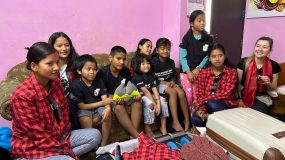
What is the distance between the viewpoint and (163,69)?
9.37 feet

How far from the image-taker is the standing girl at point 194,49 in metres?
2.85

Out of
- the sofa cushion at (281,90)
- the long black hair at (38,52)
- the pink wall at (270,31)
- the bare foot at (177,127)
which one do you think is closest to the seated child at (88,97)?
the long black hair at (38,52)

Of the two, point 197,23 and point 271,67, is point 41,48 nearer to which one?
point 197,23

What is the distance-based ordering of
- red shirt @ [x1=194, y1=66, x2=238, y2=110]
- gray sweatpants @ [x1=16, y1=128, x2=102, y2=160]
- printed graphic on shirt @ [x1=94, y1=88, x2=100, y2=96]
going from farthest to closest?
red shirt @ [x1=194, y1=66, x2=238, y2=110]
printed graphic on shirt @ [x1=94, y1=88, x2=100, y2=96]
gray sweatpants @ [x1=16, y1=128, x2=102, y2=160]

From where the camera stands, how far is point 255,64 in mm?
2590

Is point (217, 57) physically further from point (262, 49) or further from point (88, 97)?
point (88, 97)

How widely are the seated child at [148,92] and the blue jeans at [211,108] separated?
0.99ft

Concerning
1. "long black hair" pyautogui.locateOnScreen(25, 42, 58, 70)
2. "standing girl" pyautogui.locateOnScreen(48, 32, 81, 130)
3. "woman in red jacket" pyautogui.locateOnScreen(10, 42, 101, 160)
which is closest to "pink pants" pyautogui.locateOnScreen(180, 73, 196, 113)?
"standing girl" pyautogui.locateOnScreen(48, 32, 81, 130)

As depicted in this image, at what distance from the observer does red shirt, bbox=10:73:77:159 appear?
5.21 feet

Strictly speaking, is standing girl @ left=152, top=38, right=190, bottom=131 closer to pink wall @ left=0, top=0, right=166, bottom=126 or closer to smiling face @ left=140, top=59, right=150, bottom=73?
smiling face @ left=140, top=59, right=150, bottom=73

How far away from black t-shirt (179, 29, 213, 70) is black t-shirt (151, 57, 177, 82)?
238 millimetres

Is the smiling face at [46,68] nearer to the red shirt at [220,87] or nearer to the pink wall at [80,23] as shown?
the pink wall at [80,23]

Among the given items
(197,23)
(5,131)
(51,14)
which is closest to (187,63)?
(197,23)

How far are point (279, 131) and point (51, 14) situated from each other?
2309mm
